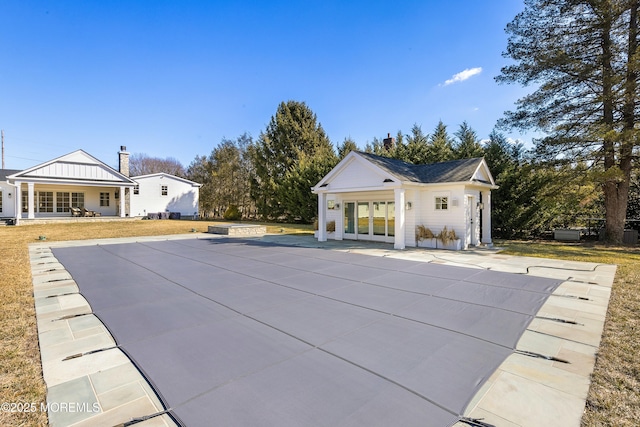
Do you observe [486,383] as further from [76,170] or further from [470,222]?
[76,170]

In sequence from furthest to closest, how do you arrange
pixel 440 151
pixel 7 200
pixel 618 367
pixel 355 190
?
1. pixel 7 200
2. pixel 440 151
3. pixel 355 190
4. pixel 618 367

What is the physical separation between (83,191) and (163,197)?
6128 mm

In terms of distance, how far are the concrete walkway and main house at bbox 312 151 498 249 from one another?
6.72m

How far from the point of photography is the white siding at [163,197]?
27.0 metres

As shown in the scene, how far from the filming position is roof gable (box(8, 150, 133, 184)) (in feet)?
73.7

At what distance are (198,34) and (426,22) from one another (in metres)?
10.4

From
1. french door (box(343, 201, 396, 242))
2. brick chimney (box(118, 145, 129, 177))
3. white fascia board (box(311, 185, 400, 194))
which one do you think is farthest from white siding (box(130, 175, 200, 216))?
french door (box(343, 201, 396, 242))

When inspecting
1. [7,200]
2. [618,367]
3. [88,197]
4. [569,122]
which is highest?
Result: [569,122]

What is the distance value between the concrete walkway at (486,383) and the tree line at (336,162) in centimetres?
1135

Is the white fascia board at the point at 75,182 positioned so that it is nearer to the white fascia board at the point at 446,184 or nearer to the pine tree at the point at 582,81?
the white fascia board at the point at 446,184

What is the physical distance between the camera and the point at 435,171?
546 inches

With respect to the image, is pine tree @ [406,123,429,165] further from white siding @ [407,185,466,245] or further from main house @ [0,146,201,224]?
main house @ [0,146,201,224]

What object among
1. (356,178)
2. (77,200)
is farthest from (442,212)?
(77,200)

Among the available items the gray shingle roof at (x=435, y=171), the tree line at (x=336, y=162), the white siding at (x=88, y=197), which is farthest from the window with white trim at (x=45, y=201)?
the gray shingle roof at (x=435, y=171)
